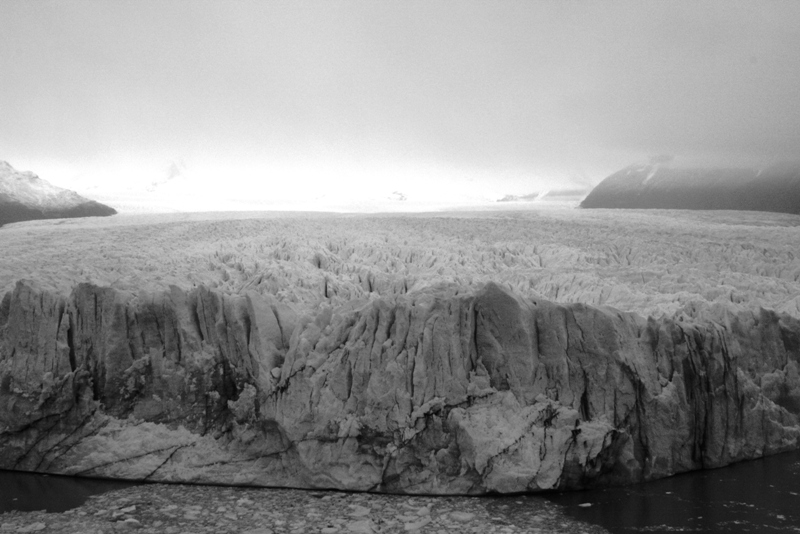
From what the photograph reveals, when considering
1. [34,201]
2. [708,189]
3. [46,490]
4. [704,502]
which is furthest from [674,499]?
[34,201]

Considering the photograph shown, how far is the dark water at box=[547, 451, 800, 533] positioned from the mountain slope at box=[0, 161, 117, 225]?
16.8m

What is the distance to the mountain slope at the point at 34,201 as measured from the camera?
18.0 metres

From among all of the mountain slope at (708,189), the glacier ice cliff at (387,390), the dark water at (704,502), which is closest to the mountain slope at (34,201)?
the glacier ice cliff at (387,390)

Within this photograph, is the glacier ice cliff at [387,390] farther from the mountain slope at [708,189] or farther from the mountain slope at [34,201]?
the mountain slope at [34,201]

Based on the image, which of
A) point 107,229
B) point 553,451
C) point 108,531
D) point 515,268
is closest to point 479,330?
point 553,451

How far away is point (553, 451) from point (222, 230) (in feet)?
28.5

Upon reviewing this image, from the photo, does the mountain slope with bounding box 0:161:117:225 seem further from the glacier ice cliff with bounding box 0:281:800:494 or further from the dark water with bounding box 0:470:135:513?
the dark water with bounding box 0:470:135:513

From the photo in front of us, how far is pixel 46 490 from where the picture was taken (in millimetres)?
7406

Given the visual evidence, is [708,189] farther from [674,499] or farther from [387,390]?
[387,390]

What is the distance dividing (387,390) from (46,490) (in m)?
3.98

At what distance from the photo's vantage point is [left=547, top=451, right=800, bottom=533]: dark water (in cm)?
638

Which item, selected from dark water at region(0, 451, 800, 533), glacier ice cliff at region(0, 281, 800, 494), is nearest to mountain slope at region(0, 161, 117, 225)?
glacier ice cliff at region(0, 281, 800, 494)

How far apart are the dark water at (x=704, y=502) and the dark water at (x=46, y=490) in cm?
510

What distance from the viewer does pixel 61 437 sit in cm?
805
